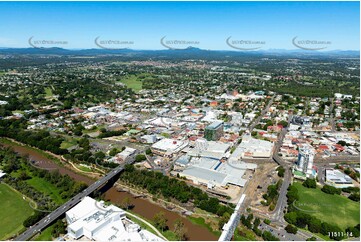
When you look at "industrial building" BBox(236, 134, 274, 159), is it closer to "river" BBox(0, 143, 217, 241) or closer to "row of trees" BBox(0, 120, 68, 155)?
"river" BBox(0, 143, 217, 241)

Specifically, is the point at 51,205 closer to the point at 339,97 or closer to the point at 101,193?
the point at 101,193

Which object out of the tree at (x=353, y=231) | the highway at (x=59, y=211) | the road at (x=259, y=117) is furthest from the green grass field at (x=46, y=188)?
the road at (x=259, y=117)

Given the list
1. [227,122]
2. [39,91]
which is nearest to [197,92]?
[227,122]

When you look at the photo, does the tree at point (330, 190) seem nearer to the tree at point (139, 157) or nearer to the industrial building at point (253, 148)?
the industrial building at point (253, 148)

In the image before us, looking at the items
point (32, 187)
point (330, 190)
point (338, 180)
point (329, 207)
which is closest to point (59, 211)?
point (32, 187)

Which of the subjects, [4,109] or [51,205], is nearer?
[51,205]

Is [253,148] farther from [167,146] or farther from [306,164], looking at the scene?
[167,146]
